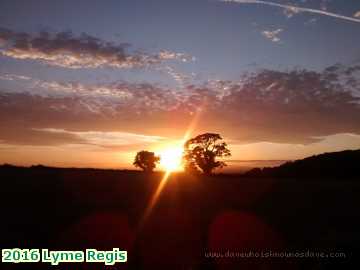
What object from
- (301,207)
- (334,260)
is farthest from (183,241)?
(301,207)

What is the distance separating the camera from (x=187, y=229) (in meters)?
16.6

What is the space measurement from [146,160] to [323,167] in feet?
140

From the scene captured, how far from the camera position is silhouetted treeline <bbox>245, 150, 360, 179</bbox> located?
70.8m

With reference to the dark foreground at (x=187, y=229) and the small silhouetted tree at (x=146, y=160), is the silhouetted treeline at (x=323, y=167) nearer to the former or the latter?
the small silhouetted tree at (x=146, y=160)

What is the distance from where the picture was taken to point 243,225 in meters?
17.5

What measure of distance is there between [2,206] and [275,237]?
47.4ft

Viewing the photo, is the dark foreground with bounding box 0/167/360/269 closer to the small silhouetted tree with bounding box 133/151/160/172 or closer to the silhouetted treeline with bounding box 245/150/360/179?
the silhouetted treeline with bounding box 245/150/360/179

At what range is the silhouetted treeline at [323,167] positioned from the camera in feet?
232

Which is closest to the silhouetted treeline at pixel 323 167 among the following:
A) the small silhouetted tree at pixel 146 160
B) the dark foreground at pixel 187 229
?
the small silhouetted tree at pixel 146 160

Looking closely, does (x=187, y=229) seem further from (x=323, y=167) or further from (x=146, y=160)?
(x=146, y=160)

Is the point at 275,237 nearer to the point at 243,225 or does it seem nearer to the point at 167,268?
the point at 243,225

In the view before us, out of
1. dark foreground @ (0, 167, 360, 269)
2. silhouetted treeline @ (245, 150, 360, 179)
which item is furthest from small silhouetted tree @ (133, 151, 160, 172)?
dark foreground @ (0, 167, 360, 269)

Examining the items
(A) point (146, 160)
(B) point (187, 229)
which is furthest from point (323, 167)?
(B) point (187, 229)

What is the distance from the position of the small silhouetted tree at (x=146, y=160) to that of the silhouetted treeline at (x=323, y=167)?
25933mm
